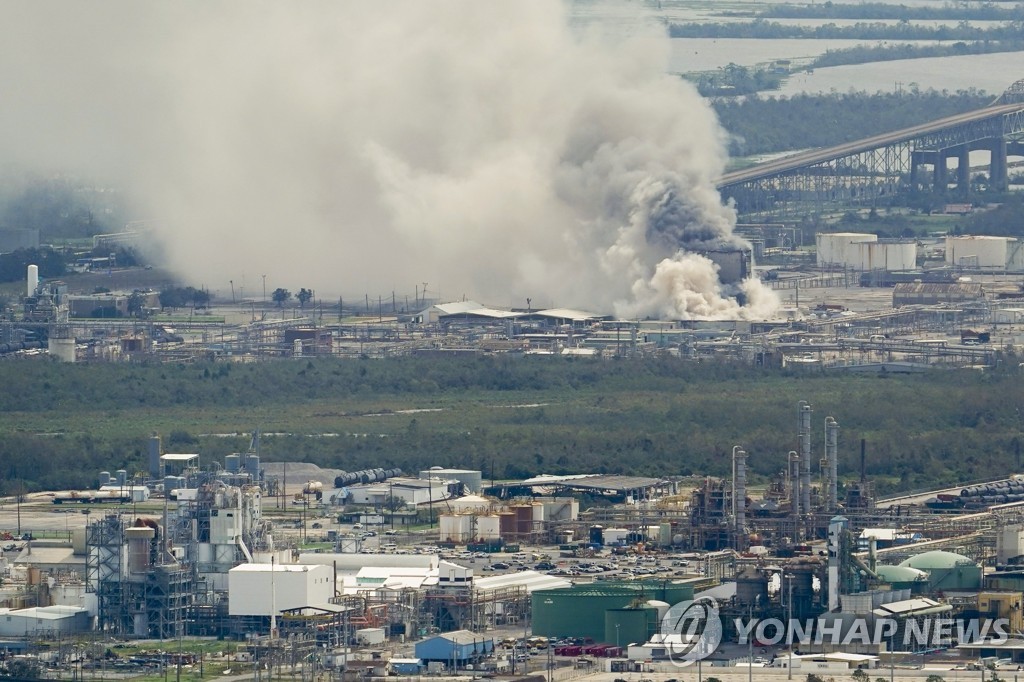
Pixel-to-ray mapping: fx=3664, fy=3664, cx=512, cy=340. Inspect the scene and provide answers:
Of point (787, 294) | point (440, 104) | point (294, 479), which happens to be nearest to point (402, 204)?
point (440, 104)

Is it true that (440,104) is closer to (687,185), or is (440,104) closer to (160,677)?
(687,185)

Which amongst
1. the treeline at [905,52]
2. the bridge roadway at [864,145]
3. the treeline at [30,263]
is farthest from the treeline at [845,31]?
the treeline at [30,263]

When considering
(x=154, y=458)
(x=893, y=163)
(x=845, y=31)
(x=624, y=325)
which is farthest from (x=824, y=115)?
(x=154, y=458)

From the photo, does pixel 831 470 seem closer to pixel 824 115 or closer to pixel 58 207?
pixel 58 207

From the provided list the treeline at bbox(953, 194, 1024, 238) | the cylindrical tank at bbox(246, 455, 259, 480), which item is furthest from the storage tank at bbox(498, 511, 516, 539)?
the treeline at bbox(953, 194, 1024, 238)

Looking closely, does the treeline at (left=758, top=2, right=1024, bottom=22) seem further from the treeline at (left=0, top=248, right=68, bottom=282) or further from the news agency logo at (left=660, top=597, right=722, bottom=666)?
the news agency logo at (left=660, top=597, right=722, bottom=666)

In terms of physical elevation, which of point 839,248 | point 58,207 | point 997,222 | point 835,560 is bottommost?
point 835,560
